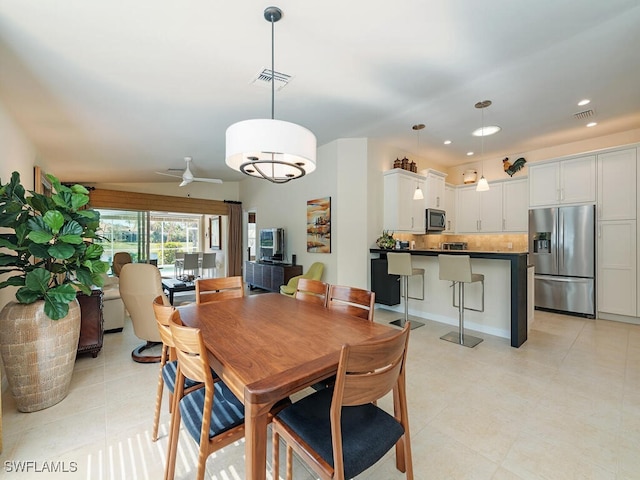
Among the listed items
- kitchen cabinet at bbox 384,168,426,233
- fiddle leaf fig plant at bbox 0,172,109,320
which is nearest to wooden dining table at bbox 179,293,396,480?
fiddle leaf fig plant at bbox 0,172,109,320

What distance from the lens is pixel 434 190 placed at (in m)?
5.54

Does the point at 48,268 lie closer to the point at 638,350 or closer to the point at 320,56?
the point at 320,56

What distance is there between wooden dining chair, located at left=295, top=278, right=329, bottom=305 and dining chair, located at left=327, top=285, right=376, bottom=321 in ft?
0.28

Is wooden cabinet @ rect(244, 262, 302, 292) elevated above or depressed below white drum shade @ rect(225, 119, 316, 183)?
below

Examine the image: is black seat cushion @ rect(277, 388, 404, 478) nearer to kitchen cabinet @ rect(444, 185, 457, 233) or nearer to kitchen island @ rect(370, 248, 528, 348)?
kitchen island @ rect(370, 248, 528, 348)

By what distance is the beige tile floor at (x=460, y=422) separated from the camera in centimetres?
157

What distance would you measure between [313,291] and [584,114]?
446 cm

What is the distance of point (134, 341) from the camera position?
136 inches

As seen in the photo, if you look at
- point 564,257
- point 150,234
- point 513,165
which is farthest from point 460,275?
point 150,234

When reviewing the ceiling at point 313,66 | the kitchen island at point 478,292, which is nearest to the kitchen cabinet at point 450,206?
the ceiling at point 313,66

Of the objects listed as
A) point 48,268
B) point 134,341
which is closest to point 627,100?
point 48,268

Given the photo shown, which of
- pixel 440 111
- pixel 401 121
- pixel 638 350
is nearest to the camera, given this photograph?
pixel 638 350

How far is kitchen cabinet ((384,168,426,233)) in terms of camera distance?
15.6 ft

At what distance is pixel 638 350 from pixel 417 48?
3955 mm
